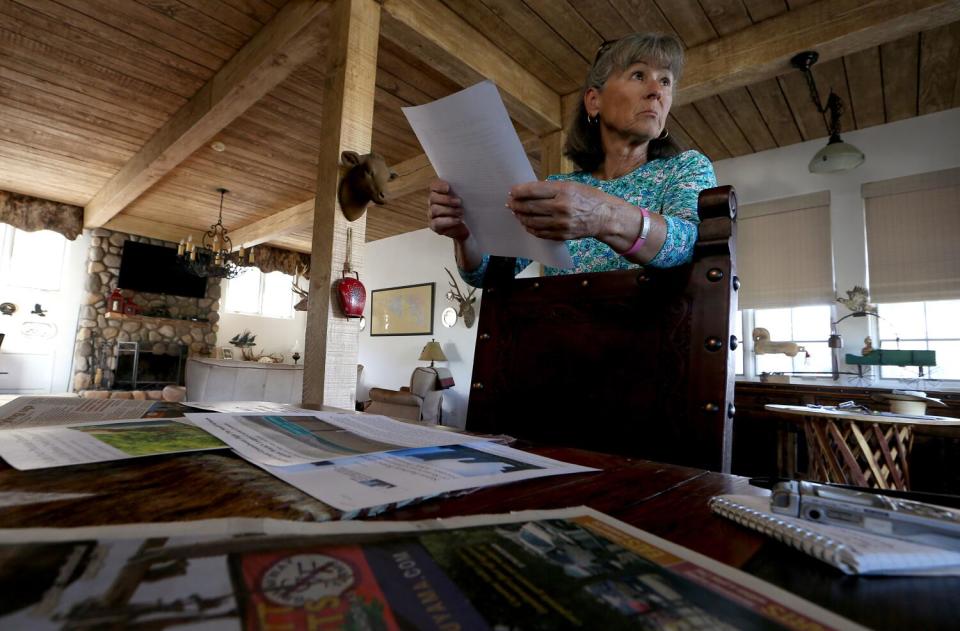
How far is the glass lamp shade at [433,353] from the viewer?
5.51m

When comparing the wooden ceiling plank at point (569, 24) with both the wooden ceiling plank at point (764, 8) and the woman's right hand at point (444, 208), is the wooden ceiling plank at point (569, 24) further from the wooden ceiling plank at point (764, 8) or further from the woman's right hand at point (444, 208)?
the woman's right hand at point (444, 208)

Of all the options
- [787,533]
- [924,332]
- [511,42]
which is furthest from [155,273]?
[924,332]

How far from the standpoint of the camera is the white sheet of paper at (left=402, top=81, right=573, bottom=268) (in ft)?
2.15

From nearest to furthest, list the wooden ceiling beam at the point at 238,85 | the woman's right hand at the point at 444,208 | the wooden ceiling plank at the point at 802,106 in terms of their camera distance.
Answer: the woman's right hand at the point at 444,208 < the wooden ceiling beam at the point at 238,85 < the wooden ceiling plank at the point at 802,106

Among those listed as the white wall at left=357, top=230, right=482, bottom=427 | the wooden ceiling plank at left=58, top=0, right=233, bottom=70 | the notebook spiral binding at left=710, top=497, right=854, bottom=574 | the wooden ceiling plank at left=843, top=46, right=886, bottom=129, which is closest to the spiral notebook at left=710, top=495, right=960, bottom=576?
the notebook spiral binding at left=710, top=497, right=854, bottom=574

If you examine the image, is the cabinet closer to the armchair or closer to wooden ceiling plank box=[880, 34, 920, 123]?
the armchair

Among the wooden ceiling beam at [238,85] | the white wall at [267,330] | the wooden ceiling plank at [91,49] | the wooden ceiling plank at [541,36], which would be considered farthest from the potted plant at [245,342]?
the wooden ceiling plank at [541,36]

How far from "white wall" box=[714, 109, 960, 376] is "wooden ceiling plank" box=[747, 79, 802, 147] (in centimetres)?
20

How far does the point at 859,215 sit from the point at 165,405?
177 inches

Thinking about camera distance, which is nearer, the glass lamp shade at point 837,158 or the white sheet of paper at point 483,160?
the white sheet of paper at point 483,160

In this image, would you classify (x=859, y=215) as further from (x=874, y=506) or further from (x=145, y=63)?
(x=145, y=63)

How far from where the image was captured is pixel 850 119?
3.44 m

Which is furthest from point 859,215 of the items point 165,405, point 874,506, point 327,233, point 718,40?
point 165,405

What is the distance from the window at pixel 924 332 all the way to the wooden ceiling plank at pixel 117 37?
5.05 metres
